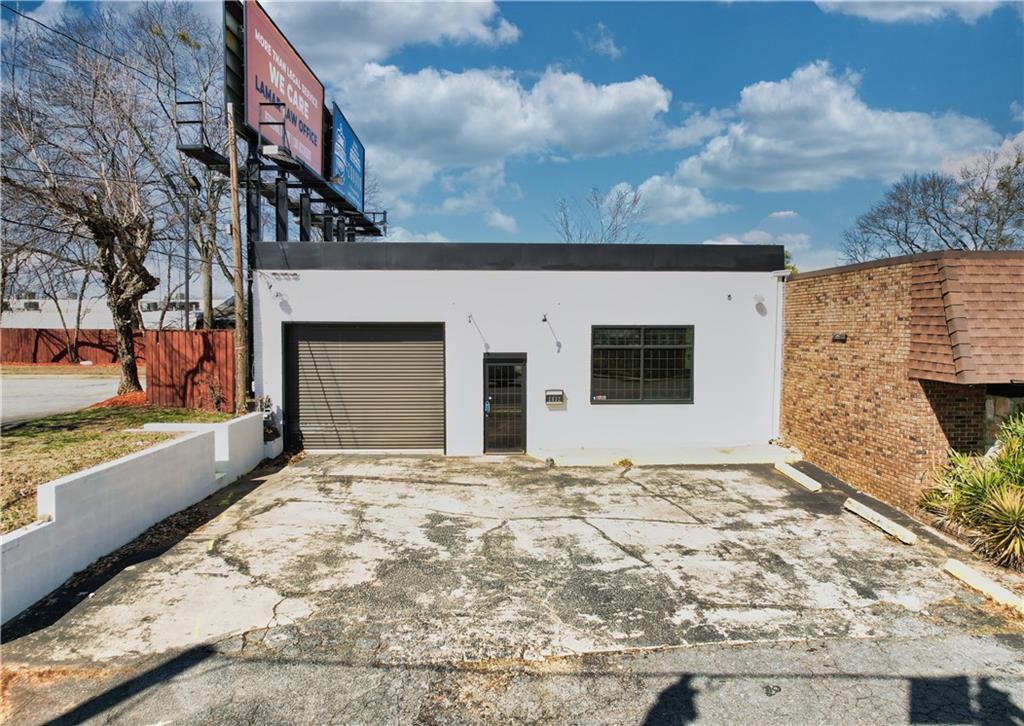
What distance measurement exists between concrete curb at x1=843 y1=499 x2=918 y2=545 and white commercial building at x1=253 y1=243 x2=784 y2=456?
4123 mm

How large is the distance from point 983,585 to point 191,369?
1410 cm

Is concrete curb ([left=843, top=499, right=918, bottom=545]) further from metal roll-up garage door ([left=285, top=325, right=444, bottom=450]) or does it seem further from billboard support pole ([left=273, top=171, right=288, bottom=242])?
billboard support pole ([left=273, top=171, right=288, bottom=242])

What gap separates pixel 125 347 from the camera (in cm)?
1553

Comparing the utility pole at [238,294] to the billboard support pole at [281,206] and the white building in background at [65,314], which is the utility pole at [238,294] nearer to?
the billboard support pole at [281,206]

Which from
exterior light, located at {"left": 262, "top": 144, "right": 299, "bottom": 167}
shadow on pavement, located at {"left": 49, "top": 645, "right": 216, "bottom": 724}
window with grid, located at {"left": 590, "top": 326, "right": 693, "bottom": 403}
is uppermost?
exterior light, located at {"left": 262, "top": 144, "right": 299, "bottom": 167}

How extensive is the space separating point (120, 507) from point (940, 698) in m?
8.41

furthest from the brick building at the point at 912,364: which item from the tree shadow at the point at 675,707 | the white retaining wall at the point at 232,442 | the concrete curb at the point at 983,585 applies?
the white retaining wall at the point at 232,442

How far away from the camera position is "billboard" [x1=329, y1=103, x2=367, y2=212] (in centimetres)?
1659

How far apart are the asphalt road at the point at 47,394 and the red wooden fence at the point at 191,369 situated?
2648 mm

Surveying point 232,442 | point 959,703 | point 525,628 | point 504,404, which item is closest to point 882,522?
point 959,703

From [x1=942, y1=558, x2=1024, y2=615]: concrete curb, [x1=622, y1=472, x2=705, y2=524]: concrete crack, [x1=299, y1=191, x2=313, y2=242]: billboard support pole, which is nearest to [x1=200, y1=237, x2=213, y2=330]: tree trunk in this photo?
[x1=299, y1=191, x2=313, y2=242]: billboard support pole

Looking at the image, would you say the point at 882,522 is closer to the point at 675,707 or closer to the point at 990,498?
the point at 990,498

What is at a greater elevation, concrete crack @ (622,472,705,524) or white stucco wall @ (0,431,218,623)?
white stucco wall @ (0,431,218,623)

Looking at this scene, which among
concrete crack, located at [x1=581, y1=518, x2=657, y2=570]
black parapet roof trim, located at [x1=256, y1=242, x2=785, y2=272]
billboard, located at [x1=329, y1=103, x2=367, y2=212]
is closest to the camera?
concrete crack, located at [x1=581, y1=518, x2=657, y2=570]
